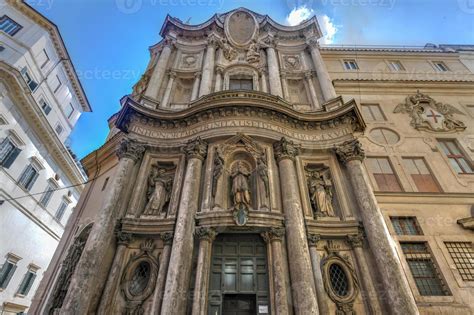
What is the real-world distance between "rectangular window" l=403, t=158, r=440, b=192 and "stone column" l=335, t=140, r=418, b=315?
326cm

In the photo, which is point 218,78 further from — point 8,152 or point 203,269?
point 8,152

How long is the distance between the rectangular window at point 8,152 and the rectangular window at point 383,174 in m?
23.3

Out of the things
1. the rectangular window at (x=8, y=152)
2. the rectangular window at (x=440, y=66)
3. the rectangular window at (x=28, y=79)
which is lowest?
the rectangular window at (x=8, y=152)

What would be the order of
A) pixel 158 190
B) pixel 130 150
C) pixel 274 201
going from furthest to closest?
pixel 130 150
pixel 158 190
pixel 274 201

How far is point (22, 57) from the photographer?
1850cm

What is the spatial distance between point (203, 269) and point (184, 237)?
1.31m

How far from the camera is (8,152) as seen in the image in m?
17.2

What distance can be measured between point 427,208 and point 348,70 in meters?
11.5

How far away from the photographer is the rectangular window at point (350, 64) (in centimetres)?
1870

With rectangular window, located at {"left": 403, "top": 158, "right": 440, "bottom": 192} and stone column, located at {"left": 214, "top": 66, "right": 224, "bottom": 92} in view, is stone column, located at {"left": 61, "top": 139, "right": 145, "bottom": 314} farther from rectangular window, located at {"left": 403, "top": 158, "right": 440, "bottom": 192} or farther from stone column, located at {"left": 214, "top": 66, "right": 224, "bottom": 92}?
rectangular window, located at {"left": 403, "top": 158, "right": 440, "bottom": 192}

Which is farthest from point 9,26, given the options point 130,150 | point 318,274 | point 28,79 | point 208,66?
point 318,274

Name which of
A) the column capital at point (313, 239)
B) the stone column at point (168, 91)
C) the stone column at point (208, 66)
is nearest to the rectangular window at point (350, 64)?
the stone column at point (208, 66)

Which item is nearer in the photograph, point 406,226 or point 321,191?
point 406,226

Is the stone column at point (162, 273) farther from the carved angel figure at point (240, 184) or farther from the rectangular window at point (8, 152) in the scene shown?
the rectangular window at point (8, 152)
